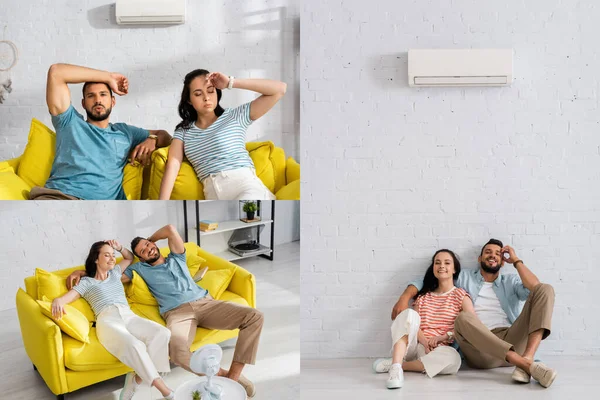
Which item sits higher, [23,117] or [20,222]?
[23,117]

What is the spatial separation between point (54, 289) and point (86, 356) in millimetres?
278

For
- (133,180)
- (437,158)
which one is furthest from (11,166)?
(437,158)

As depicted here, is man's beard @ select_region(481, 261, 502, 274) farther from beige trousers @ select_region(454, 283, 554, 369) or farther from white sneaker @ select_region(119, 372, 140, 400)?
white sneaker @ select_region(119, 372, 140, 400)

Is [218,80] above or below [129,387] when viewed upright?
above

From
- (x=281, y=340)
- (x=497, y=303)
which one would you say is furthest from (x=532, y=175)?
(x=281, y=340)

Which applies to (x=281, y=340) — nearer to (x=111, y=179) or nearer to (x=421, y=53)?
(x=111, y=179)

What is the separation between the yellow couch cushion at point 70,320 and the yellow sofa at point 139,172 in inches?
16.1

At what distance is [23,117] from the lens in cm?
224

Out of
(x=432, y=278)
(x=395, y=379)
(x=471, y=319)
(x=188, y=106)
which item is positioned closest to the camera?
(x=188, y=106)

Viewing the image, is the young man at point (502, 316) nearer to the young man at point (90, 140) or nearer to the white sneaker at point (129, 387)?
the white sneaker at point (129, 387)

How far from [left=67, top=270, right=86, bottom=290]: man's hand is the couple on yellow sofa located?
0.29 metres

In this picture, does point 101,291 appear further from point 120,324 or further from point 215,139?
point 215,139

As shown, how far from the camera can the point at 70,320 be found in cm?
217

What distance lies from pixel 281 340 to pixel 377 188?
61.5 inches
